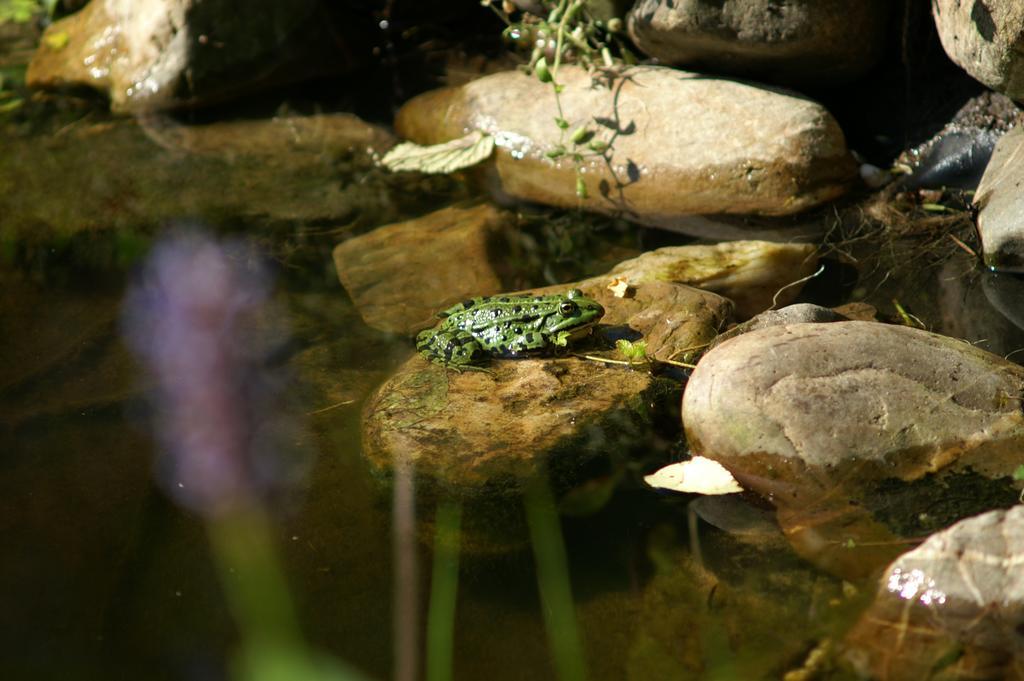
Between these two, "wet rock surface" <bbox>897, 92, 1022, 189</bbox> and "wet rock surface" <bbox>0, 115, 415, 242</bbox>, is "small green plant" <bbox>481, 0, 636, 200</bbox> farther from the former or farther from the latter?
"wet rock surface" <bbox>897, 92, 1022, 189</bbox>

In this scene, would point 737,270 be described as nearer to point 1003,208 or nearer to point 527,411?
point 1003,208

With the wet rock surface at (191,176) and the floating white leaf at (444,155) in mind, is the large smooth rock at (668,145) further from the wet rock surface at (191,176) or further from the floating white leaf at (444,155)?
the wet rock surface at (191,176)

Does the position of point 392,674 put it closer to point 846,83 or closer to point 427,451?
point 427,451

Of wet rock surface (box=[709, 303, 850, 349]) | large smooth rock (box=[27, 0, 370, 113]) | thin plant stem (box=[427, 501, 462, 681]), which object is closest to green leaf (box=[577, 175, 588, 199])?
wet rock surface (box=[709, 303, 850, 349])

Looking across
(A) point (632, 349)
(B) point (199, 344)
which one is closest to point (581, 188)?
A: (A) point (632, 349)

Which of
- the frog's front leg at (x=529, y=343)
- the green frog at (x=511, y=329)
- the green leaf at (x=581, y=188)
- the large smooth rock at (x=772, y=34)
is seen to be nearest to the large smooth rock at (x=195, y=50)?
the large smooth rock at (x=772, y=34)

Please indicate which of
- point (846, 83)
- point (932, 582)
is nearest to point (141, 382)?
point (932, 582)
